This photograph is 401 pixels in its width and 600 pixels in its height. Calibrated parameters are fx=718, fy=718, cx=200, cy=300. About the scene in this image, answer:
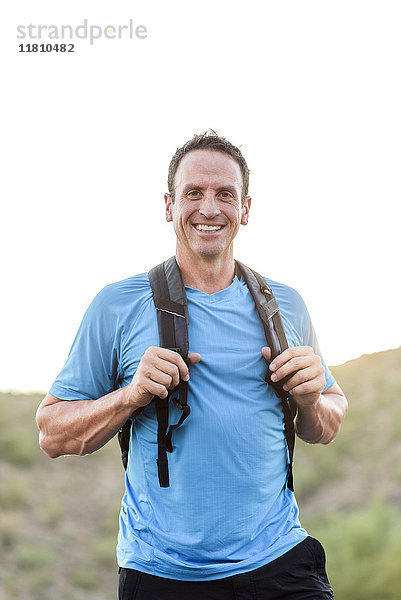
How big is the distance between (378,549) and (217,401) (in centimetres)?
1142

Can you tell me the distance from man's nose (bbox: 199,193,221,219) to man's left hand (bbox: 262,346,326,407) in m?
0.65

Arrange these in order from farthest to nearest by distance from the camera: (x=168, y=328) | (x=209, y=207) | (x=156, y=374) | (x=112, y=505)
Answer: (x=112, y=505) → (x=209, y=207) → (x=168, y=328) → (x=156, y=374)

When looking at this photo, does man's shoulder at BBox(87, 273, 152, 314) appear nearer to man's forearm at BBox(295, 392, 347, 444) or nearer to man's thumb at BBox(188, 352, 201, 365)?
man's thumb at BBox(188, 352, 201, 365)

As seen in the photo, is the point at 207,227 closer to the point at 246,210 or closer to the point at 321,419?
the point at 246,210

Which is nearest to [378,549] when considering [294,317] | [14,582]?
[14,582]

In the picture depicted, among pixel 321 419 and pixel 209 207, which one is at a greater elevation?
pixel 209 207

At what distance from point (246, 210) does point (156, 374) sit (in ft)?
3.71

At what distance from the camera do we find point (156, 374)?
2406 millimetres

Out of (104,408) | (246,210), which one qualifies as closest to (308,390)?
(104,408)

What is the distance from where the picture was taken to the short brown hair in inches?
122

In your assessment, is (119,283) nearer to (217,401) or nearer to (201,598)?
(217,401)

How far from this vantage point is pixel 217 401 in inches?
105

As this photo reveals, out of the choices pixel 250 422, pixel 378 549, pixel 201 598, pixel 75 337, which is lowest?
pixel 378 549

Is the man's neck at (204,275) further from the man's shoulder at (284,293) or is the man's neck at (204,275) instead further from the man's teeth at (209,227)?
the man's shoulder at (284,293)
